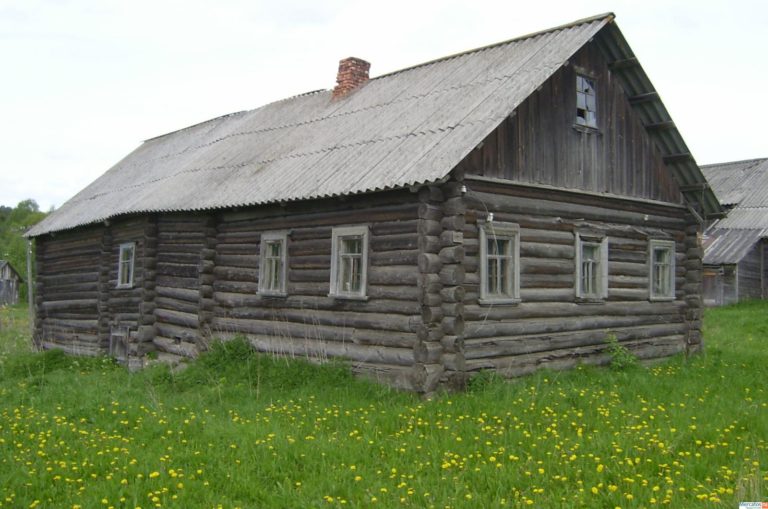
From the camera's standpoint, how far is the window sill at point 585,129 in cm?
1351

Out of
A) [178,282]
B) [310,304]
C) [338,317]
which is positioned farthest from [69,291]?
[338,317]

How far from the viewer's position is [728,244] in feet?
101

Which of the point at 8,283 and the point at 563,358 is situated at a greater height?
the point at 8,283

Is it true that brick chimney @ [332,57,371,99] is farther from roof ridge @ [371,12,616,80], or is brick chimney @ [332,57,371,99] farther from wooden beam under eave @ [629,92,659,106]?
wooden beam under eave @ [629,92,659,106]

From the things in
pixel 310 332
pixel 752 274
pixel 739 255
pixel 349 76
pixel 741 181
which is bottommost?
pixel 310 332

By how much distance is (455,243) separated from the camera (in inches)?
436

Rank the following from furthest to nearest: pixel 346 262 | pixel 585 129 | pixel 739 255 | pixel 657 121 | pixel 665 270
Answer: pixel 739 255 < pixel 665 270 < pixel 657 121 < pixel 585 129 < pixel 346 262

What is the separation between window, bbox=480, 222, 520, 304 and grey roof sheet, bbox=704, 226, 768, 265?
20.6 m

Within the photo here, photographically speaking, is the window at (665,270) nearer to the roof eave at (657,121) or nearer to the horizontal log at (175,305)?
the roof eave at (657,121)

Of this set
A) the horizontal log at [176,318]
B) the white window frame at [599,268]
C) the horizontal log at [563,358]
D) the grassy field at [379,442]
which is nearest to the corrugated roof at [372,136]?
the horizontal log at [176,318]

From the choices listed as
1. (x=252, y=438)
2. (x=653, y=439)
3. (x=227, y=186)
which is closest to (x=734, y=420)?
(x=653, y=439)

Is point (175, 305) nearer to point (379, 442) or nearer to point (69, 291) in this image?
point (69, 291)

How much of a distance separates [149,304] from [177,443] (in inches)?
368

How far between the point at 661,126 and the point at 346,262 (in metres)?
7.26
